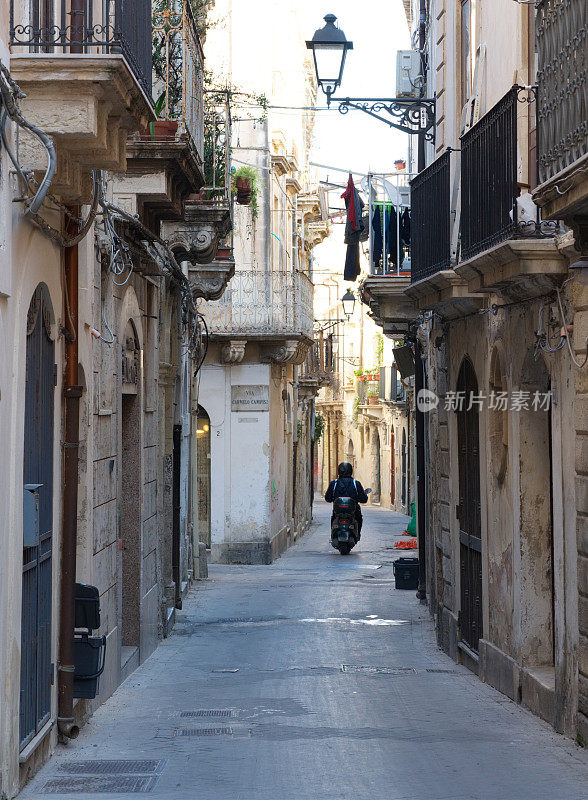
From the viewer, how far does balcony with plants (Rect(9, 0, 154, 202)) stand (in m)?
6.60

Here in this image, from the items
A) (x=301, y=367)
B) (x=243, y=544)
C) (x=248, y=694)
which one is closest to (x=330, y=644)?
(x=248, y=694)

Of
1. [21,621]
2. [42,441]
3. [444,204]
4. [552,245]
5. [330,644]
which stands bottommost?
[330,644]

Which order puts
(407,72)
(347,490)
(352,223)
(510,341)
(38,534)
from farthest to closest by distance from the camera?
(347,490)
(352,223)
(407,72)
(510,341)
(38,534)

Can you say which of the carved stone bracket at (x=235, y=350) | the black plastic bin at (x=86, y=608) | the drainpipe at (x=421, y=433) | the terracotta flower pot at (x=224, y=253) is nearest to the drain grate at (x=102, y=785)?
the black plastic bin at (x=86, y=608)

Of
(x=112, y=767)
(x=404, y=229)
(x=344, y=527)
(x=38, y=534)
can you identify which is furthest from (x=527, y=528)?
(x=344, y=527)

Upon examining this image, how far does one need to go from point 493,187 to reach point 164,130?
3331mm

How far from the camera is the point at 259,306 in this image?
25500 mm

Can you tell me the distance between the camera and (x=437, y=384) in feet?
47.6

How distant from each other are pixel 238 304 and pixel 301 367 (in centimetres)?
1300

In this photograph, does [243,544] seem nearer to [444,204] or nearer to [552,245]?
[444,204]

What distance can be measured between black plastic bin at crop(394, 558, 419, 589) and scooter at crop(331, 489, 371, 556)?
22.7 ft

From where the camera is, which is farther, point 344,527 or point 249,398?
point 344,527

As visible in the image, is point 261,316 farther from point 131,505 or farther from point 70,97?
point 70,97

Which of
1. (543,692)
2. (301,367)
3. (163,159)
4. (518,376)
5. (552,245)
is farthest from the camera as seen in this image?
(301,367)
